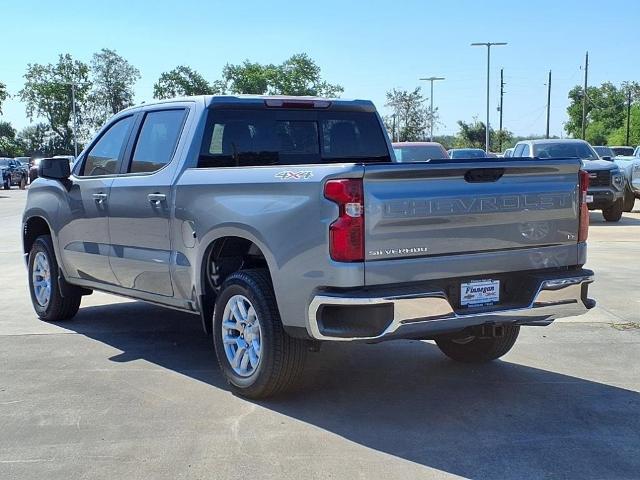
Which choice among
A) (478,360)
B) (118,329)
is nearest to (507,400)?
(478,360)

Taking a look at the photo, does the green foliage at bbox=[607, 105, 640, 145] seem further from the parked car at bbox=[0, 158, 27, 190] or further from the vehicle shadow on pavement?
the vehicle shadow on pavement

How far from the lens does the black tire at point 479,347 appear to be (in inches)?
230

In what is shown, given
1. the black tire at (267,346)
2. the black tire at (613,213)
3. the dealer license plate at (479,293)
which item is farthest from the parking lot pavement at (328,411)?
the black tire at (613,213)

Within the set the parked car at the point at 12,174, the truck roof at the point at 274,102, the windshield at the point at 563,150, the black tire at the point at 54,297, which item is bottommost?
the parked car at the point at 12,174

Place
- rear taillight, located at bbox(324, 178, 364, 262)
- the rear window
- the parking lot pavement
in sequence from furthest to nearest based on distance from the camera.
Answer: the rear window, rear taillight, located at bbox(324, 178, 364, 262), the parking lot pavement

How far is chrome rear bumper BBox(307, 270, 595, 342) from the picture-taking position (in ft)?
14.1

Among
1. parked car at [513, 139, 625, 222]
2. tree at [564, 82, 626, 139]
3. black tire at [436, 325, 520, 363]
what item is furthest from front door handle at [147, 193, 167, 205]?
tree at [564, 82, 626, 139]

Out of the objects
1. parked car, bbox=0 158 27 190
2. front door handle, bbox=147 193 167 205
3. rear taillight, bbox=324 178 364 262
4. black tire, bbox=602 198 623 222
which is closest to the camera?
rear taillight, bbox=324 178 364 262

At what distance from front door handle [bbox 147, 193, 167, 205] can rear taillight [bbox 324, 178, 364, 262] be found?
183cm

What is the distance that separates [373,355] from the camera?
6.38m

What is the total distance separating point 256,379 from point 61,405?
133 centimetres

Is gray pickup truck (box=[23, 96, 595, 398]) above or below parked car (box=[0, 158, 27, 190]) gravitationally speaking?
above

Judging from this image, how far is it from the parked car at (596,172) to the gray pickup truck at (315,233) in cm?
1246

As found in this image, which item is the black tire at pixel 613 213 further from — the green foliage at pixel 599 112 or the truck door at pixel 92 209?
the green foliage at pixel 599 112
